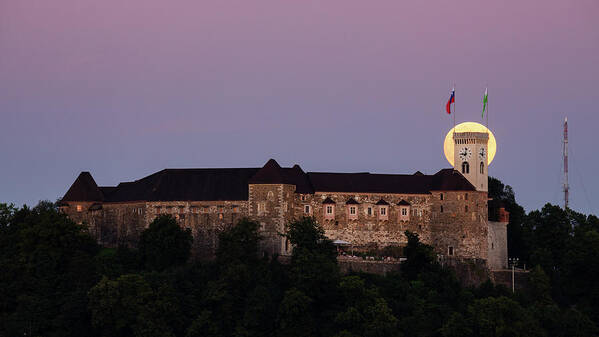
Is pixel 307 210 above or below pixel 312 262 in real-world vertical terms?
above

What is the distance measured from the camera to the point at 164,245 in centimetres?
12406

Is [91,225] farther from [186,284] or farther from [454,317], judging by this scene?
[454,317]

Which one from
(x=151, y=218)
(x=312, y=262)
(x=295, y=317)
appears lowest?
(x=295, y=317)

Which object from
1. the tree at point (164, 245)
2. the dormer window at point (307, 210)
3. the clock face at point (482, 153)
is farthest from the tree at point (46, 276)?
the clock face at point (482, 153)

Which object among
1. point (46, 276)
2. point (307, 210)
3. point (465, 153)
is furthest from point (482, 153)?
point (46, 276)

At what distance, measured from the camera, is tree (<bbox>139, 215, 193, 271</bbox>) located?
124062 mm

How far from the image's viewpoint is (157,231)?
410 feet

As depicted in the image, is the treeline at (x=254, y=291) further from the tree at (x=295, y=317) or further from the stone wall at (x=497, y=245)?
the stone wall at (x=497, y=245)

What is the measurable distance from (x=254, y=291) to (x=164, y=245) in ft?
43.7

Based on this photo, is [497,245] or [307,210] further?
[497,245]

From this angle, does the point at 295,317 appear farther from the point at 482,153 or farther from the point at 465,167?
the point at 482,153

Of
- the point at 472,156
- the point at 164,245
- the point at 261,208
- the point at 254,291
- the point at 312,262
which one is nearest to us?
the point at 254,291

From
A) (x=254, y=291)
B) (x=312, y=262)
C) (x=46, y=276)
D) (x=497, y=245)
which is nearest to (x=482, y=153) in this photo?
(x=497, y=245)

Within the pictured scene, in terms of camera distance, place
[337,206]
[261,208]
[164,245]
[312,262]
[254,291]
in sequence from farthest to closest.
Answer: [337,206] → [261,208] → [164,245] → [312,262] → [254,291]
